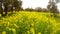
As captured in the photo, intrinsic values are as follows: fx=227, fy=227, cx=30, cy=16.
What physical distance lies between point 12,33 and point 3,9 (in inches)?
157

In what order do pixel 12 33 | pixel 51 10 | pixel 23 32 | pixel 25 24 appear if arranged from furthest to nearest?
pixel 51 10 < pixel 25 24 < pixel 23 32 < pixel 12 33

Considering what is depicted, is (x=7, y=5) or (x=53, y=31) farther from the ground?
(x=7, y=5)

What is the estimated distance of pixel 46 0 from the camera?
12.5m

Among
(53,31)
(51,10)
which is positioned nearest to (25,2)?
(51,10)

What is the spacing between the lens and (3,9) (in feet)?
29.5

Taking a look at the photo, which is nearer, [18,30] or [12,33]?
[12,33]

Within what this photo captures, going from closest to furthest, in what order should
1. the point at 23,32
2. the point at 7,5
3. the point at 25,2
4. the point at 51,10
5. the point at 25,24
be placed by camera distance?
the point at 23,32
the point at 25,24
the point at 7,5
the point at 51,10
the point at 25,2

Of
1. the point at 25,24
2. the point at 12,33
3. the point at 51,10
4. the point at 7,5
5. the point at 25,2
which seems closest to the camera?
Result: the point at 12,33

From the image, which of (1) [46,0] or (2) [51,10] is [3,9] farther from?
(1) [46,0]

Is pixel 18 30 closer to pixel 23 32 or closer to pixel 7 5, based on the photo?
pixel 23 32

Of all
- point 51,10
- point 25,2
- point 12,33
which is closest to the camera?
point 12,33

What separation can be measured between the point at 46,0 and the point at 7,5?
4106 mm

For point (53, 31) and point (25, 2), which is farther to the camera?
point (25, 2)

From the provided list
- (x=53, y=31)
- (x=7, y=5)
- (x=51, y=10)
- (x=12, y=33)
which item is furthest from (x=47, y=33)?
(x=51, y=10)
